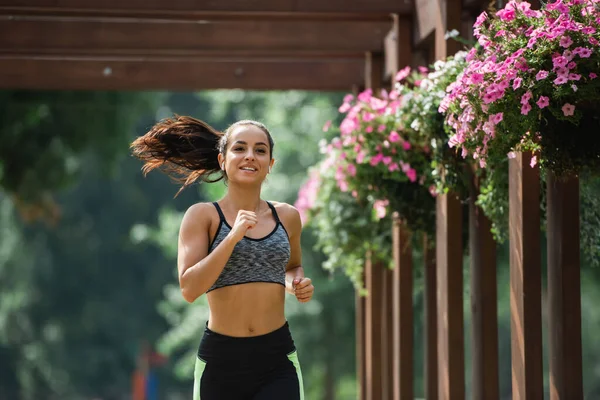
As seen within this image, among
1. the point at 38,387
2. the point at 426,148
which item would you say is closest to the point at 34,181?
the point at 426,148

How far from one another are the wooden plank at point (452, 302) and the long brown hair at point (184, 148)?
200 centimetres

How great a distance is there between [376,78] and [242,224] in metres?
5.22

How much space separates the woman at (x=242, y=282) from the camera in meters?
3.69

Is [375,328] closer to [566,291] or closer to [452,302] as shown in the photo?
[452,302]

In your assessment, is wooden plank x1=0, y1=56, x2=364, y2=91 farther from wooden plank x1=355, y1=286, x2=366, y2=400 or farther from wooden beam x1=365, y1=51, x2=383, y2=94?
wooden plank x1=355, y1=286, x2=366, y2=400

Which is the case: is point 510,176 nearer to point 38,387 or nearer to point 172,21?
point 172,21

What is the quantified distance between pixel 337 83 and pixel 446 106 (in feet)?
17.8

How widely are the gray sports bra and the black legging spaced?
7.8 inches

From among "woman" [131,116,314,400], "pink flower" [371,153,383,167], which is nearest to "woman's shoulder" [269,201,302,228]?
"woman" [131,116,314,400]

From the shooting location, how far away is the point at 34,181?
13289mm

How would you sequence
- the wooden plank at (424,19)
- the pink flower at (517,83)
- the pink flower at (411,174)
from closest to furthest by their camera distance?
1. the pink flower at (517,83)
2. the pink flower at (411,174)
3. the wooden plank at (424,19)

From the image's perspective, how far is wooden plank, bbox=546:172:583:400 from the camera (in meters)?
4.45

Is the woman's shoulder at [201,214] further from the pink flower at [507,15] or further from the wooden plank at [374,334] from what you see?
the wooden plank at [374,334]

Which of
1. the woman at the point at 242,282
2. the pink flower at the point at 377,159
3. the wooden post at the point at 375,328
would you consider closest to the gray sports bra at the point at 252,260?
the woman at the point at 242,282
